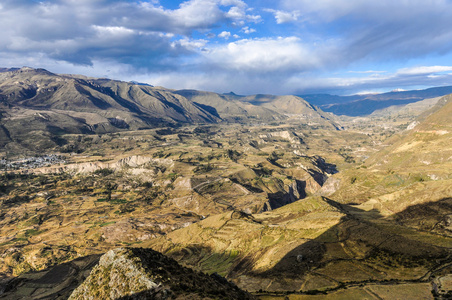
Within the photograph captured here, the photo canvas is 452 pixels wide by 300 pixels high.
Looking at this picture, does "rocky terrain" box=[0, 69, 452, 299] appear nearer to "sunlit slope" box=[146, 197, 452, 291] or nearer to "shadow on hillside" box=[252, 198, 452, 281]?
"shadow on hillside" box=[252, 198, 452, 281]

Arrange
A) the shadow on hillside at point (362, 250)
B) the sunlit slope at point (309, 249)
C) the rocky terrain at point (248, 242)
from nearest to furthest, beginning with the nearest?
the rocky terrain at point (248, 242) < the sunlit slope at point (309, 249) < the shadow on hillside at point (362, 250)

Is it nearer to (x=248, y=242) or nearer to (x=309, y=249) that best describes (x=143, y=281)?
(x=309, y=249)

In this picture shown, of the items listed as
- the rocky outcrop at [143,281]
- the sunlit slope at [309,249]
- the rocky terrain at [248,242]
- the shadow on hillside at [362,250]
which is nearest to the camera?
the rocky outcrop at [143,281]

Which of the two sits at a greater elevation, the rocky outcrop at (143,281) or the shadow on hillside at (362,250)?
the rocky outcrop at (143,281)

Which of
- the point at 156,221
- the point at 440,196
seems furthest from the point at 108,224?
the point at 440,196

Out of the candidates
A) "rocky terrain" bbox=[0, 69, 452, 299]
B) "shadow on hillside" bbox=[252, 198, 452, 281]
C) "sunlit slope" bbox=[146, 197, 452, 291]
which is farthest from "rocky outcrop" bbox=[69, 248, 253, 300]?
"shadow on hillside" bbox=[252, 198, 452, 281]

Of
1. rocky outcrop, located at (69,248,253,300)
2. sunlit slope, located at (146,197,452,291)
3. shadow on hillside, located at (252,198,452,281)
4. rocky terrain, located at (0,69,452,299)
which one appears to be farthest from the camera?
shadow on hillside, located at (252,198,452,281)

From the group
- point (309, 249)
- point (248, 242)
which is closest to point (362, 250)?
point (309, 249)

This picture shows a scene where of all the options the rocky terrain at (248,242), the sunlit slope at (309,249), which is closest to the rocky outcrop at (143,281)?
the rocky terrain at (248,242)

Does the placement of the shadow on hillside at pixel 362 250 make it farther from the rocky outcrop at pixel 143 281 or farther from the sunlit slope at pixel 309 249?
the rocky outcrop at pixel 143 281
